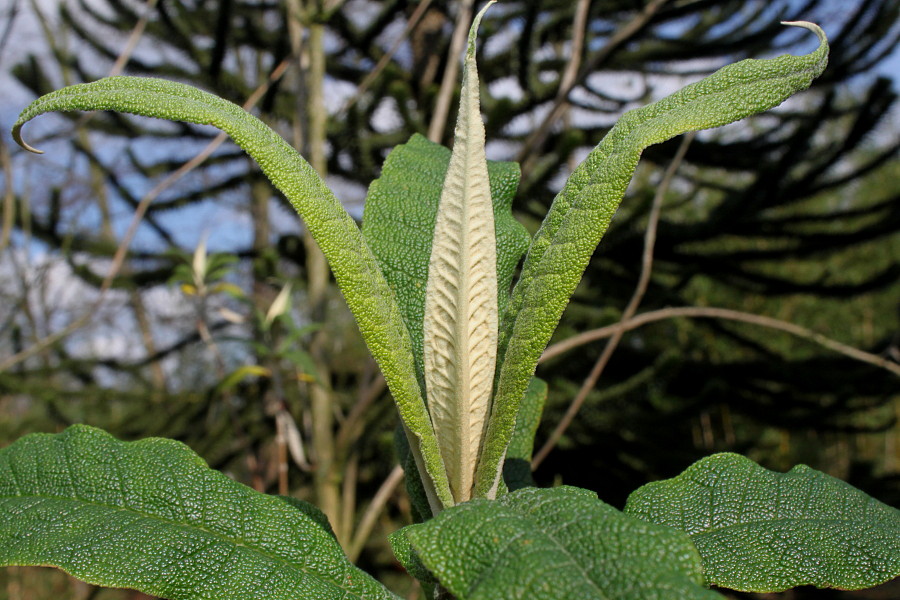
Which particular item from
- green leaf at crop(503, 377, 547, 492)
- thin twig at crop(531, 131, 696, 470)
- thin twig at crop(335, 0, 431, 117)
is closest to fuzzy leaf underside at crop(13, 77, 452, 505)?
green leaf at crop(503, 377, 547, 492)

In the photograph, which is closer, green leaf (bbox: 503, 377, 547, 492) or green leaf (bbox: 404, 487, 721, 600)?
green leaf (bbox: 404, 487, 721, 600)

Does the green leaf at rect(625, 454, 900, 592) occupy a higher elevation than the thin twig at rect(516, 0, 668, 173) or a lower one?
lower

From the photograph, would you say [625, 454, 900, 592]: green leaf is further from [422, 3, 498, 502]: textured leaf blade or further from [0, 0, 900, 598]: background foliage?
[0, 0, 900, 598]: background foliage

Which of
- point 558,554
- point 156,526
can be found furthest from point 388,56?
point 558,554

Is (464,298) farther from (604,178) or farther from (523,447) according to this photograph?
(523,447)

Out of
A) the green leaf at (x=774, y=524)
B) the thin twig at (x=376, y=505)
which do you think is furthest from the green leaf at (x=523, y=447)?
the thin twig at (x=376, y=505)

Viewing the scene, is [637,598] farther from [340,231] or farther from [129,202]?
[129,202]

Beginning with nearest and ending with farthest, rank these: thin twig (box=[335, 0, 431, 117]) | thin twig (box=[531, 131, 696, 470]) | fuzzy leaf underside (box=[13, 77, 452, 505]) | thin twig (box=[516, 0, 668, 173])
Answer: fuzzy leaf underside (box=[13, 77, 452, 505])
thin twig (box=[531, 131, 696, 470])
thin twig (box=[335, 0, 431, 117])
thin twig (box=[516, 0, 668, 173])
